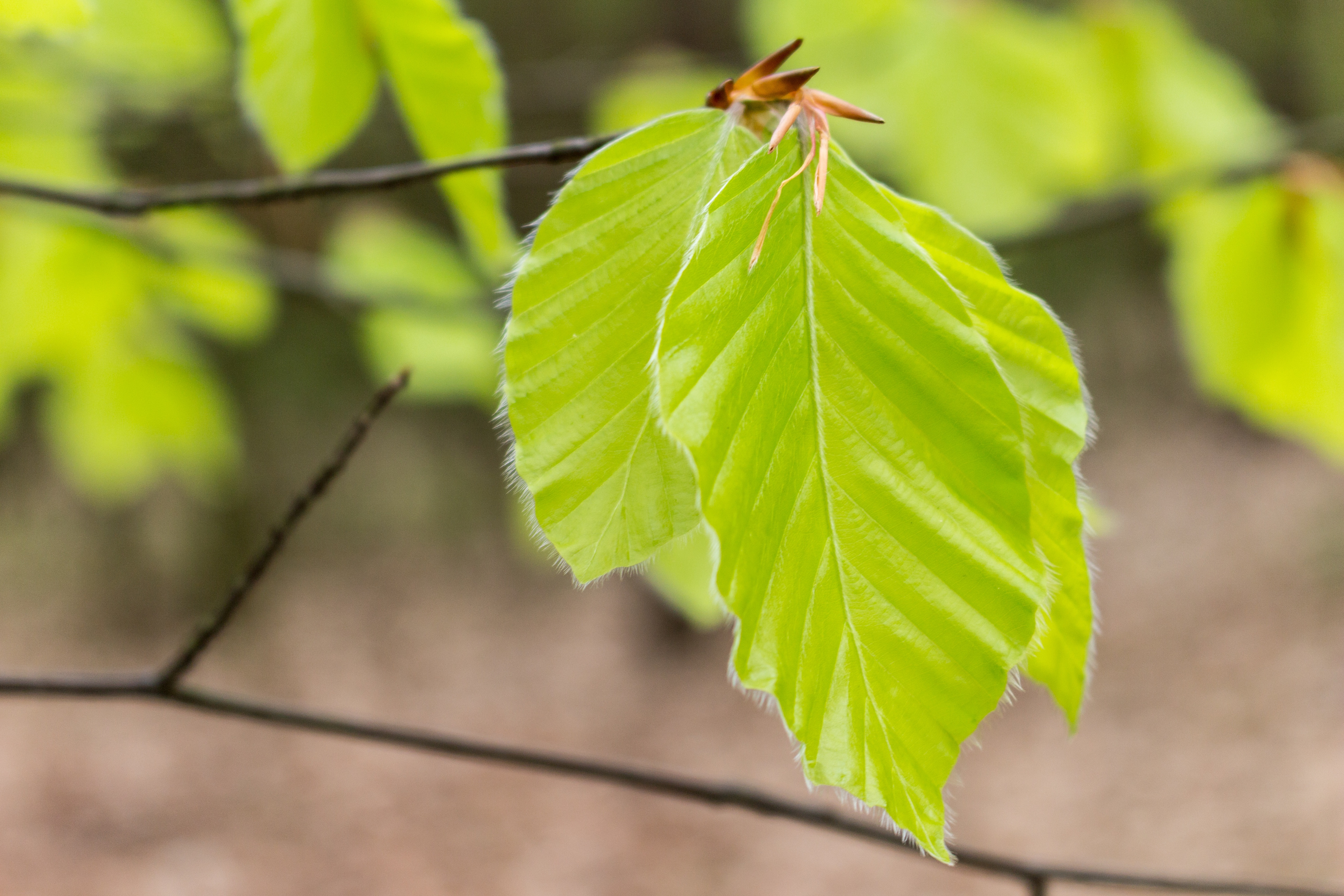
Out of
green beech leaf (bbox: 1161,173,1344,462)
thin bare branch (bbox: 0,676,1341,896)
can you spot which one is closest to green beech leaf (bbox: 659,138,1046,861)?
thin bare branch (bbox: 0,676,1341,896)

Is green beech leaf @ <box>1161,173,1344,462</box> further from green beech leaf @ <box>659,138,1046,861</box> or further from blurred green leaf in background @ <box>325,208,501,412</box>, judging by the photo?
blurred green leaf in background @ <box>325,208,501,412</box>

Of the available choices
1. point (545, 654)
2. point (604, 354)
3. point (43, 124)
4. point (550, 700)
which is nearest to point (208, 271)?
point (43, 124)

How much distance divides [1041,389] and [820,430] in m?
0.09

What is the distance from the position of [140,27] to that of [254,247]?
645 mm

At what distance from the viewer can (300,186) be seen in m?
0.45

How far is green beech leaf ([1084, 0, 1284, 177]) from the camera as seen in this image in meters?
1.26

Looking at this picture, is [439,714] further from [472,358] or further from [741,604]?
[741,604]

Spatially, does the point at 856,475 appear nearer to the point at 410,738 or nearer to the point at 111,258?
the point at 410,738

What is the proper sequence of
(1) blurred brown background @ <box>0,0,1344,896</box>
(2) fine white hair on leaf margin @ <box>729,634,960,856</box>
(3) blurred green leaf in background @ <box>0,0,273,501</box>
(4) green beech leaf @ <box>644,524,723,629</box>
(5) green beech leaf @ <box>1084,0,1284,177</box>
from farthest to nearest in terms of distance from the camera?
(1) blurred brown background @ <box>0,0,1344,896</box> < (5) green beech leaf @ <box>1084,0,1284,177</box> < (3) blurred green leaf in background @ <box>0,0,273,501</box> < (4) green beech leaf @ <box>644,524,723,629</box> < (2) fine white hair on leaf margin @ <box>729,634,960,856</box>

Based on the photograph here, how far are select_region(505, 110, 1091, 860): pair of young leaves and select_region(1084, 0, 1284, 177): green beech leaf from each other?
1093mm

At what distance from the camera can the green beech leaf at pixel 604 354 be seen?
29 cm

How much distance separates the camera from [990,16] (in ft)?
4.25

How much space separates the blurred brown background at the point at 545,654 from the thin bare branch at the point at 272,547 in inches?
50.7

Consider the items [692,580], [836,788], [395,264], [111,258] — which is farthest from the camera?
[395,264]
